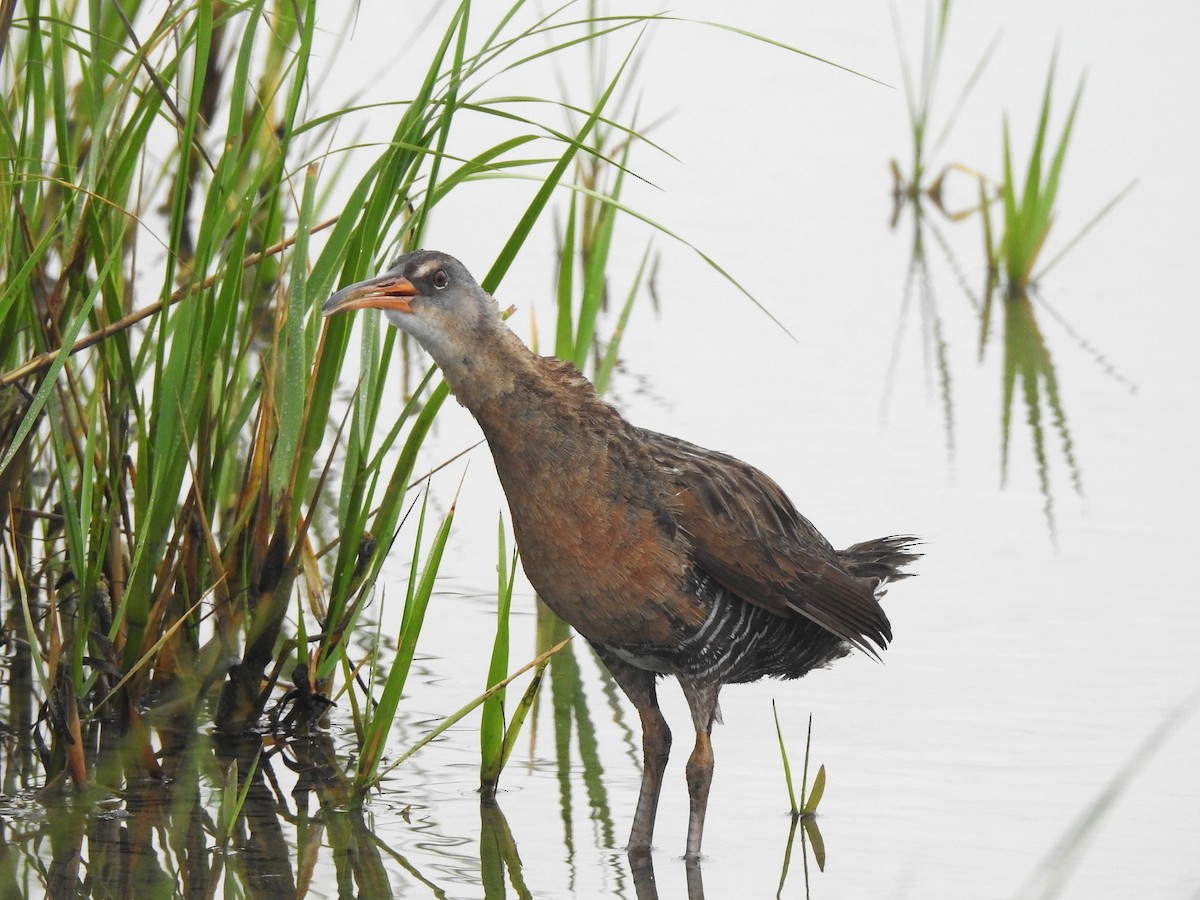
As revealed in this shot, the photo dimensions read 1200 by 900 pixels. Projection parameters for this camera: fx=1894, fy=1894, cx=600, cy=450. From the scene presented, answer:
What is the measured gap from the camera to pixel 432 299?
3.90 m

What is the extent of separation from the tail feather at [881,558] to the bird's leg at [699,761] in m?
0.64

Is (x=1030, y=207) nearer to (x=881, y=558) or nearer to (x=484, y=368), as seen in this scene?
(x=881, y=558)

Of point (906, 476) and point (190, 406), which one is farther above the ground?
point (906, 476)

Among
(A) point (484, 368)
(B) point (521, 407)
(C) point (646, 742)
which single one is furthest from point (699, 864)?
(A) point (484, 368)

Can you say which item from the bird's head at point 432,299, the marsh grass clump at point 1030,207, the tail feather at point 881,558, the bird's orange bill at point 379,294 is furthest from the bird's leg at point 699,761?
the marsh grass clump at point 1030,207

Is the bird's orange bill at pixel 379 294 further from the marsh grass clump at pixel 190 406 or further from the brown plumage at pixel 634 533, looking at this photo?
the marsh grass clump at pixel 190 406

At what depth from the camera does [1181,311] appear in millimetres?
8461

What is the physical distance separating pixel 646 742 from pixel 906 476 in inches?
99.6

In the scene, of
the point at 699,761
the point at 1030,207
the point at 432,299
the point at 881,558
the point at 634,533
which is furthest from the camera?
the point at 1030,207

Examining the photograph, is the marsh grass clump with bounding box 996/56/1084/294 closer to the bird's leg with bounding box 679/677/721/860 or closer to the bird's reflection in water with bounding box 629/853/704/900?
the bird's leg with bounding box 679/677/721/860

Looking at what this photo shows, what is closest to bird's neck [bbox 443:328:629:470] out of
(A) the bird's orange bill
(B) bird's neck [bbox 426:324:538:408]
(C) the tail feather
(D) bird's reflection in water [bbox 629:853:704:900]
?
(B) bird's neck [bbox 426:324:538:408]

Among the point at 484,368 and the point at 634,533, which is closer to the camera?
the point at 484,368

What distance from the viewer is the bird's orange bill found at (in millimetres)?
3859

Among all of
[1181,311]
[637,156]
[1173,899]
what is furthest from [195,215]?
[1173,899]
